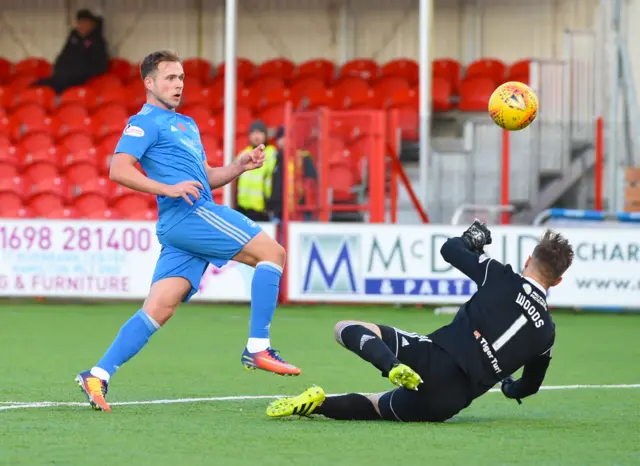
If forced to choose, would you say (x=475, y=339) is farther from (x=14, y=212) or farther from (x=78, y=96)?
(x=78, y=96)

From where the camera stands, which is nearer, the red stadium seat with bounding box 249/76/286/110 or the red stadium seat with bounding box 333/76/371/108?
the red stadium seat with bounding box 333/76/371/108

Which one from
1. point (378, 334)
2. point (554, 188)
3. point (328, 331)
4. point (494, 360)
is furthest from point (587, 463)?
point (554, 188)

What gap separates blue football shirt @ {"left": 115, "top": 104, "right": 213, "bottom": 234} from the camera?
7.18 meters

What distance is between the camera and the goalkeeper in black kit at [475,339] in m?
6.44

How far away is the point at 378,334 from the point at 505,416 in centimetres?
105

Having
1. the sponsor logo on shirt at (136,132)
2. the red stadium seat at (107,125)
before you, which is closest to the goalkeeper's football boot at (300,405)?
the sponsor logo on shirt at (136,132)

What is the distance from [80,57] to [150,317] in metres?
15.2

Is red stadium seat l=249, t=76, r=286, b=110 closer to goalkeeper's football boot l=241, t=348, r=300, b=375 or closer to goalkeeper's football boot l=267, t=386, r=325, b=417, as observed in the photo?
goalkeeper's football boot l=241, t=348, r=300, b=375

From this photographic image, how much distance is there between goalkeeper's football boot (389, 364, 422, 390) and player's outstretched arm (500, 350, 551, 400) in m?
0.80

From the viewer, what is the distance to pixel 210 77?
72.1ft

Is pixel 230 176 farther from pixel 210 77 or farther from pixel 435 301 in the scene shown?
pixel 210 77

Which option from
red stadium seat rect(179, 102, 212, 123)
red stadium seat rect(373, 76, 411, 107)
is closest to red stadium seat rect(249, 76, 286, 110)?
red stadium seat rect(179, 102, 212, 123)

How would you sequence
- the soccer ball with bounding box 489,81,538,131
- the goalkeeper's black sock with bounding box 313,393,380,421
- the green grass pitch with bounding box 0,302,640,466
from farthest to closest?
the soccer ball with bounding box 489,81,538,131
the goalkeeper's black sock with bounding box 313,393,380,421
the green grass pitch with bounding box 0,302,640,466

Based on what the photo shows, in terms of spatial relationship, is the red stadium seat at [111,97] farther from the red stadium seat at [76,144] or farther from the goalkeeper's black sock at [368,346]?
the goalkeeper's black sock at [368,346]
